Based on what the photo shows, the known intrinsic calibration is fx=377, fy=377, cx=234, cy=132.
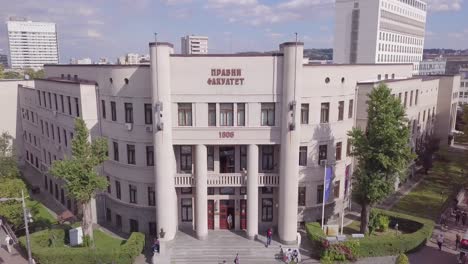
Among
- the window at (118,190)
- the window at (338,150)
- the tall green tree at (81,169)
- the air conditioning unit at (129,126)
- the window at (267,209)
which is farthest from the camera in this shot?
the window at (118,190)

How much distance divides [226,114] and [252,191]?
7745 millimetres

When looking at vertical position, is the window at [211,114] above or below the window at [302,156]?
above

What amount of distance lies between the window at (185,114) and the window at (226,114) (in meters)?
2.88

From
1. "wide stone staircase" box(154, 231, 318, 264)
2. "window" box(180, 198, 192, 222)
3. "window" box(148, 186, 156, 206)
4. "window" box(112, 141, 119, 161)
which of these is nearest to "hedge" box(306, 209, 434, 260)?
"wide stone staircase" box(154, 231, 318, 264)

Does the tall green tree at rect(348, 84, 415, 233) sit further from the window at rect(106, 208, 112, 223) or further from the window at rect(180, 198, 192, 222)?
the window at rect(106, 208, 112, 223)

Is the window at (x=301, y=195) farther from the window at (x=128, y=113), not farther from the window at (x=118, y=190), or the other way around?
the window at (x=118, y=190)

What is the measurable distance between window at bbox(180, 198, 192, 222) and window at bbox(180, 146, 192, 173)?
331 cm

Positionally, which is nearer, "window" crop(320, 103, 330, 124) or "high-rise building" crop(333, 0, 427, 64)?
"window" crop(320, 103, 330, 124)

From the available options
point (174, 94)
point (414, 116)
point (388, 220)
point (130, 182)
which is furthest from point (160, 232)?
point (414, 116)

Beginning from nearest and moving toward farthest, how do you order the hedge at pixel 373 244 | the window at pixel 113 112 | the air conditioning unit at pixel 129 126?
1. the hedge at pixel 373 244
2. the air conditioning unit at pixel 129 126
3. the window at pixel 113 112

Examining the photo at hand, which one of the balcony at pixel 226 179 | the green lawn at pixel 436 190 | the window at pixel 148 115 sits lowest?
the green lawn at pixel 436 190

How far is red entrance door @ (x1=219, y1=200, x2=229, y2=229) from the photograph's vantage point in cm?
3825

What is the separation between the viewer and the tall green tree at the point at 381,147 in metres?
33.2

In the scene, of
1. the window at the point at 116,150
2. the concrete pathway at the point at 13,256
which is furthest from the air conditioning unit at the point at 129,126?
the concrete pathway at the point at 13,256
